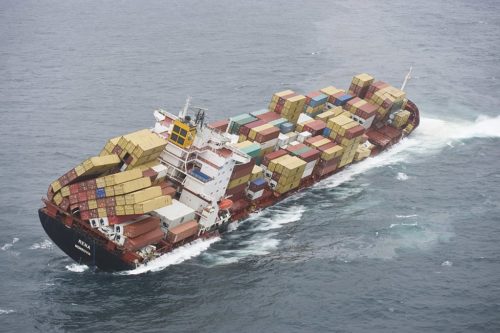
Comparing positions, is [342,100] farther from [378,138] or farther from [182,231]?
[182,231]

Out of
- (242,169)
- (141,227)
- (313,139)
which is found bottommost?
(141,227)

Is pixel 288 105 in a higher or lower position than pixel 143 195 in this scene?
higher

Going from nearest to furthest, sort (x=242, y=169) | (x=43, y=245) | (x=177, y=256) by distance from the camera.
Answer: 1. (x=177, y=256)
2. (x=43, y=245)
3. (x=242, y=169)

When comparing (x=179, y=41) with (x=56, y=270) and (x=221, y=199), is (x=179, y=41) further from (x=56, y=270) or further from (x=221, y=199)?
(x=56, y=270)

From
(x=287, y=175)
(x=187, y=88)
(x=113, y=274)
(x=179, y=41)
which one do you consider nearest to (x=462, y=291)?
(x=287, y=175)

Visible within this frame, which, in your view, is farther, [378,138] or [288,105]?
[378,138]

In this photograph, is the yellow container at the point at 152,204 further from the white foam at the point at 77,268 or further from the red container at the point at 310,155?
the red container at the point at 310,155

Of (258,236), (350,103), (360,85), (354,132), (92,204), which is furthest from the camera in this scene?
(360,85)

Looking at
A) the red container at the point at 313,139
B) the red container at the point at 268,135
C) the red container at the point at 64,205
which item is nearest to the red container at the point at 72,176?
the red container at the point at 64,205

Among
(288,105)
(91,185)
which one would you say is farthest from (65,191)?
(288,105)

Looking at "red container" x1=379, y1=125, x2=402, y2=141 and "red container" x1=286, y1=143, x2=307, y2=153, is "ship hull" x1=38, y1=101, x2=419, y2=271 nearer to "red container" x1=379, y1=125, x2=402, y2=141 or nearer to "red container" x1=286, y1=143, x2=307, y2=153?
"red container" x1=286, y1=143, x2=307, y2=153
